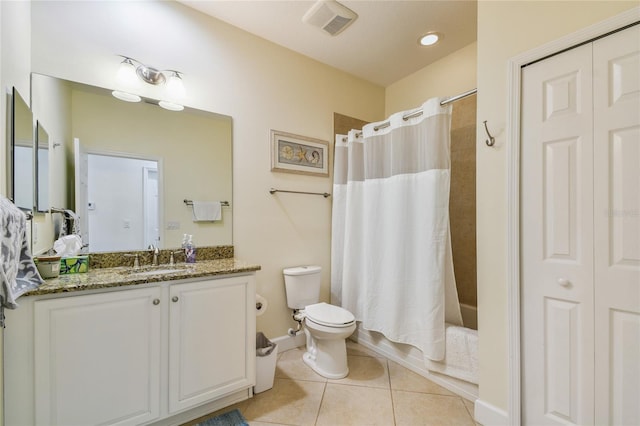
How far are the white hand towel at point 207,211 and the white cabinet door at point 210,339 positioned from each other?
623 mm

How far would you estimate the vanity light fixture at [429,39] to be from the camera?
2.24 m

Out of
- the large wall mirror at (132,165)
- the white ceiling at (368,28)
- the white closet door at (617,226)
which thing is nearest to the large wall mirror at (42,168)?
the large wall mirror at (132,165)

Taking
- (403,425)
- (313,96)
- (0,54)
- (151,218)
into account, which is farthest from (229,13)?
(403,425)

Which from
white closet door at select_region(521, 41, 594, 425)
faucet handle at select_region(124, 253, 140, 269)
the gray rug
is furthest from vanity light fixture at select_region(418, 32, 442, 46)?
the gray rug

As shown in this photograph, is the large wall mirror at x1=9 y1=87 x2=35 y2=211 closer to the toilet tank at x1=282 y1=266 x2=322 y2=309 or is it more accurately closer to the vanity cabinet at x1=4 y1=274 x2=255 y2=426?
the vanity cabinet at x1=4 y1=274 x2=255 y2=426

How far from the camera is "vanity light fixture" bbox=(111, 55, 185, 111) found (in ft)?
5.67

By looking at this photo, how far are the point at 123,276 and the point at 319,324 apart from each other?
1238 millimetres

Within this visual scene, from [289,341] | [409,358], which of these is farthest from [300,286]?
[409,358]

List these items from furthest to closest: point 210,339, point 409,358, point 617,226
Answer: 1. point 409,358
2. point 210,339
3. point 617,226

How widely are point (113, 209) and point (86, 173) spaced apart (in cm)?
26

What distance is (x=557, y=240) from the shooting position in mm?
1298

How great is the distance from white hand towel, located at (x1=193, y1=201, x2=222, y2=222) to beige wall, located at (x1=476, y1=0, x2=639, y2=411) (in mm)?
1765

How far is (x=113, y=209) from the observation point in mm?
1733

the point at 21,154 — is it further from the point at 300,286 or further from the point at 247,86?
the point at 300,286
